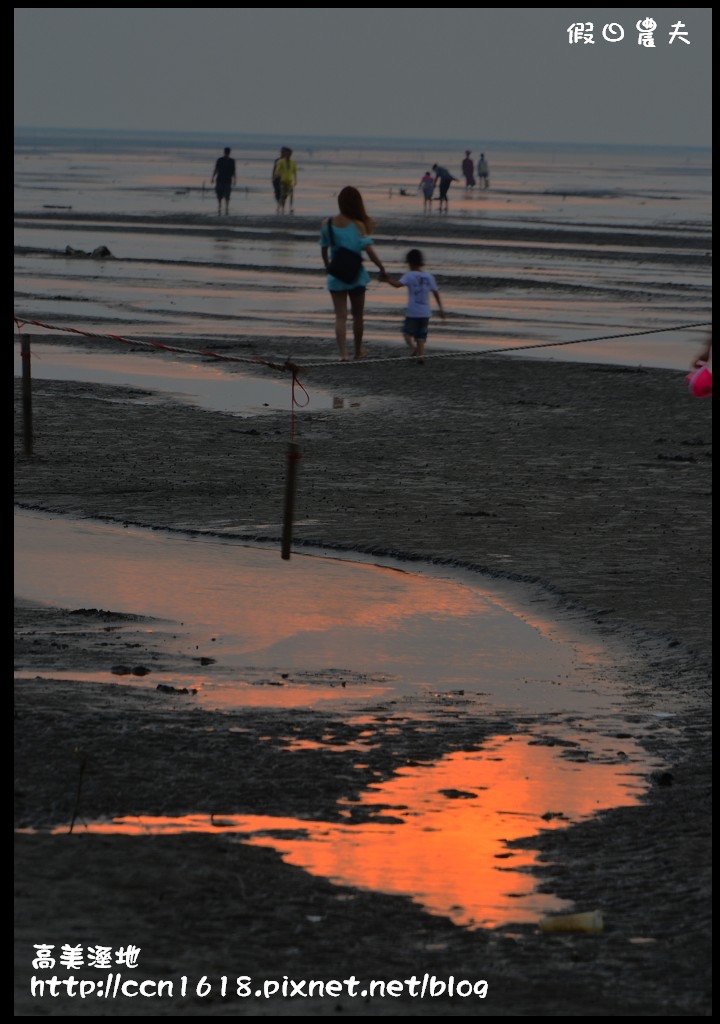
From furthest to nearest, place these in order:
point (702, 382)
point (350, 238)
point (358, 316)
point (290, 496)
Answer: point (358, 316) → point (350, 238) → point (290, 496) → point (702, 382)

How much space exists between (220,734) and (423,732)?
2.89 feet

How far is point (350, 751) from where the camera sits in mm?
7297

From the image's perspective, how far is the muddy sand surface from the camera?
5.15 m

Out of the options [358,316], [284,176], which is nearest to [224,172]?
[284,176]

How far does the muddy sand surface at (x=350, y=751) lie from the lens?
515 cm

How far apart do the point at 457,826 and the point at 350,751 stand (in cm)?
86

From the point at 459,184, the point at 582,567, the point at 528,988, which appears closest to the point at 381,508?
the point at 582,567

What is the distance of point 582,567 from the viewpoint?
10656 millimetres

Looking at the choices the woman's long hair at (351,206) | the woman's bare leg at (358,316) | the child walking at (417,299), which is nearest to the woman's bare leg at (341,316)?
the woman's bare leg at (358,316)

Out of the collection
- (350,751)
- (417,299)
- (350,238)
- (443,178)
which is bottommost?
(350,751)

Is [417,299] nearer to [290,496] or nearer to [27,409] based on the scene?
[27,409]

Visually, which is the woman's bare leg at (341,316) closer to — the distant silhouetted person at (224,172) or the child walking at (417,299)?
the child walking at (417,299)

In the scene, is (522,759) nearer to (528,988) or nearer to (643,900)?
(643,900)

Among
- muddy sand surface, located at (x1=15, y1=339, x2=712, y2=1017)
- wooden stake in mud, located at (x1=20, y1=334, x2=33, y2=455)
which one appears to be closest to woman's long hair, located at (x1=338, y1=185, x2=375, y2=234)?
muddy sand surface, located at (x1=15, y1=339, x2=712, y2=1017)
